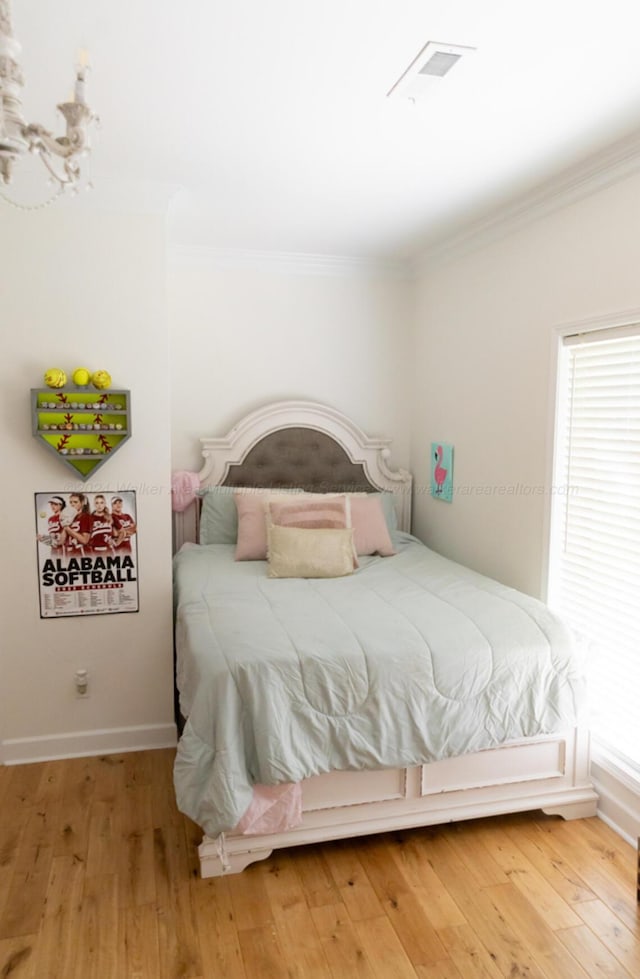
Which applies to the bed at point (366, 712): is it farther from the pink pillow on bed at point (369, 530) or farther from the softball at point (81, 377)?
the softball at point (81, 377)

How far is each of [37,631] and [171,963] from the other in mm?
1555

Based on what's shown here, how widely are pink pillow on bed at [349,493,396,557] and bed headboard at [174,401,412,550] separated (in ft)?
1.28

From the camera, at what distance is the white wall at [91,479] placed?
2.91m

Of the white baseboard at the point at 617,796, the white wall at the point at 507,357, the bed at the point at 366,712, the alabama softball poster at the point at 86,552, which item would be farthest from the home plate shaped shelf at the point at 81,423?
the white baseboard at the point at 617,796

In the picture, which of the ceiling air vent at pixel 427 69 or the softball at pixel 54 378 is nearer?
the ceiling air vent at pixel 427 69

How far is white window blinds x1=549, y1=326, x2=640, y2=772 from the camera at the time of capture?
2.53 meters

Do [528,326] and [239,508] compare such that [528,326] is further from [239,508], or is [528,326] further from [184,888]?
[184,888]

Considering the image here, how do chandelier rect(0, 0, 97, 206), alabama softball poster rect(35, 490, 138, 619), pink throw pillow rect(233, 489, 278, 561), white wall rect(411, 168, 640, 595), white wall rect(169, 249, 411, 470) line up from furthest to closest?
1. white wall rect(169, 249, 411, 470)
2. pink throw pillow rect(233, 489, 278, 561)
3. alabama softball poster rect(35, 490, 138, 619)
4. white wall rect(411, 168, 640, 595)
5. chandelier rect(0, 0, 97, 206)

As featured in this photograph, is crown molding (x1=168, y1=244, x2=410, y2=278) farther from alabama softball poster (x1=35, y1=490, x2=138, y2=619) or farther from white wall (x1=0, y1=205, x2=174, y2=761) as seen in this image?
alabama softball poster (x1=35, y1=490, x2=138, y2=619)

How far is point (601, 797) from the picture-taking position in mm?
2662

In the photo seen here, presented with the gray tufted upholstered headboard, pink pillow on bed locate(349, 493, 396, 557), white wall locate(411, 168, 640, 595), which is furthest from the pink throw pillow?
white wall locate(411, 168, 640, 595)

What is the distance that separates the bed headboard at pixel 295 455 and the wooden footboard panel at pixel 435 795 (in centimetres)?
195

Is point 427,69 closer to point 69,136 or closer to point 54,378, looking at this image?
point 69,136

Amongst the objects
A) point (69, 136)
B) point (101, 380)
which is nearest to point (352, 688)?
point (101, 380)
